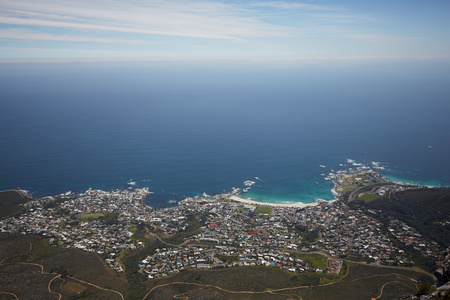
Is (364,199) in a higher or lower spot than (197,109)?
lower

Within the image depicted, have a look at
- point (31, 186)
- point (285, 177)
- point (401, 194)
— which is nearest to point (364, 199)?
point (401, 194)

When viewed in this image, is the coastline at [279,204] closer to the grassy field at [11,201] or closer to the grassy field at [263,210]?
the grassy field at [263,210]

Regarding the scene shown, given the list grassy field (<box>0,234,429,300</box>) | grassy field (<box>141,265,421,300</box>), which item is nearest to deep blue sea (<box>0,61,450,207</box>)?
grassy field (<box>0,234,429,300</box>)

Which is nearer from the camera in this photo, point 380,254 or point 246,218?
point 380,254

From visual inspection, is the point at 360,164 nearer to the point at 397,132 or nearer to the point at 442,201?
the point at 442,201

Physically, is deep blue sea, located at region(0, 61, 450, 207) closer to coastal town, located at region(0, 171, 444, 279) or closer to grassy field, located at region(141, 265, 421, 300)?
coastal town, located at region(0, 171, 444, 279)

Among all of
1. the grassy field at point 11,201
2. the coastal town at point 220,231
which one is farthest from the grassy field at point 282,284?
the grassy field at point 11,201
